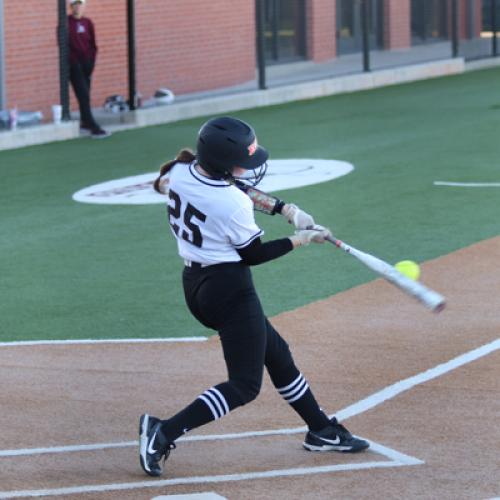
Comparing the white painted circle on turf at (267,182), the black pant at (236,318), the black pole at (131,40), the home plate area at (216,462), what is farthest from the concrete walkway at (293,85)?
the black pant at (236,318)

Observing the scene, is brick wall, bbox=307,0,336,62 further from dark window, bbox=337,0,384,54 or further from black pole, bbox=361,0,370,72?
black pole, bbox=361,0,370,72

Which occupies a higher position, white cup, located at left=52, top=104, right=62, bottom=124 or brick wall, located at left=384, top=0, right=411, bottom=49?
brick wall, located at left=384, top=0, right=411, bottom=49

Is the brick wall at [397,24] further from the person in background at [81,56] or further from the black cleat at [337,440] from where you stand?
the black cleat at [337,440]

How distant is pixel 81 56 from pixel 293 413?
13.5 meters

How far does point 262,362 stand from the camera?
22.3 ft

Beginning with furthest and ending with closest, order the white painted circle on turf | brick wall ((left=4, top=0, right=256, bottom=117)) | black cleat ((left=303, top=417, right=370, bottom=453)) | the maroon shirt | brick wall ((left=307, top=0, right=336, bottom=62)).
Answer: brick wall ((left=307, top=0, right=336, bottom=62)), brick wall ((left=4, top=0, right=256, bottom=117)), the maroon shirt, the white painted circle on turf, black cleat ((left=303, top=417, right=370, bottom=453))

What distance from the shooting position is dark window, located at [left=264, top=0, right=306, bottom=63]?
30.0 meters

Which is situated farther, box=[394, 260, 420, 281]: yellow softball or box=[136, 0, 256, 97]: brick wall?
box=[136, 0, 256, 97]: brick wall

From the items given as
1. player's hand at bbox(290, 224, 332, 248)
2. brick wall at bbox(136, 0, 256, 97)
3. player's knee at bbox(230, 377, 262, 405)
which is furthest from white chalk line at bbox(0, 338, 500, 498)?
brick wall at bbox(136, 0, 256, 97)

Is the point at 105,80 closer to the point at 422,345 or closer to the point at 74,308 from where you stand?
the point at 74,308

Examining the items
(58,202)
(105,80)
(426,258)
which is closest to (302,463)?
(426,258)

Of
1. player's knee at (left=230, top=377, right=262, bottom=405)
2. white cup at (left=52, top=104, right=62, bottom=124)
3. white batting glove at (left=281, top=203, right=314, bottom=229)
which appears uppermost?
white batting glove at (left=281, top=203, right=314, bottom=229)

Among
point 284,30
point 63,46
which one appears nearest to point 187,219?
point 63,46

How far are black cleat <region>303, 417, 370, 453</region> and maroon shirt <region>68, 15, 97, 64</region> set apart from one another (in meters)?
14.1
